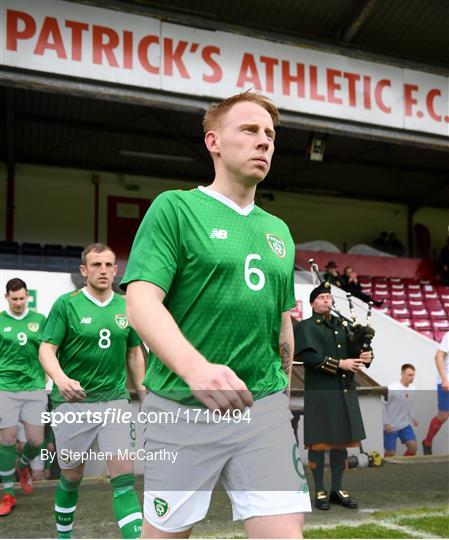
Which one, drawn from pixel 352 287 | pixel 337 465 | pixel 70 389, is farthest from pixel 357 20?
pixel 70 389

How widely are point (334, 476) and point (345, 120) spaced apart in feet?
27.0

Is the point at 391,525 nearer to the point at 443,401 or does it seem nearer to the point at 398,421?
the point at 398,421

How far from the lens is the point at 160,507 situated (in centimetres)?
202

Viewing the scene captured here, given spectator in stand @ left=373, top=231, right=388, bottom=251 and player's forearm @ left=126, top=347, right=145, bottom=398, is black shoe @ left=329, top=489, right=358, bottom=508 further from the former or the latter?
Result: spectator in stand @ left=373, top=231, right=388, bottom=251

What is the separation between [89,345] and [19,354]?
7.21 feet

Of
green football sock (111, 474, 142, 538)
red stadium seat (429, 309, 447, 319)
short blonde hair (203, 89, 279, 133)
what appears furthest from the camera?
red stadium seat (429, 309, 447, 319)

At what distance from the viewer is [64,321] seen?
447 centimetres

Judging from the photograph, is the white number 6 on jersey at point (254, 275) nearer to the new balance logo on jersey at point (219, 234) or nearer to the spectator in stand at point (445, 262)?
the new balance logo on jersey at point (219, 234)

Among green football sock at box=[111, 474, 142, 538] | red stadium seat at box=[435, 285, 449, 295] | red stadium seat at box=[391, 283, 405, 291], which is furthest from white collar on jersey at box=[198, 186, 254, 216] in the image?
red stadium seat at box=[435, 285, 449, 295]

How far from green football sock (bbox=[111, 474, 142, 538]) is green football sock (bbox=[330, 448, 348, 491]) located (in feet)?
8.47

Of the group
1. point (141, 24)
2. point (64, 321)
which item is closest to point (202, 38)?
point (141, 24)

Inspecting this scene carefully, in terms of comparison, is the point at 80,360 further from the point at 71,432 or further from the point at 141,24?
the point at 141,24

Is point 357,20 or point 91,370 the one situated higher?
point 357,20

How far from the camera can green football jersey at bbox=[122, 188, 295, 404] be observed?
211cm
